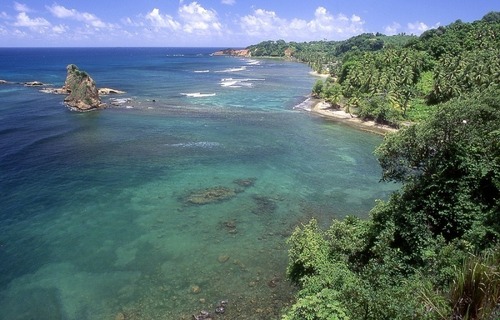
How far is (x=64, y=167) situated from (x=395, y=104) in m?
66.5

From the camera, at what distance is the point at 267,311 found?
26078 mm

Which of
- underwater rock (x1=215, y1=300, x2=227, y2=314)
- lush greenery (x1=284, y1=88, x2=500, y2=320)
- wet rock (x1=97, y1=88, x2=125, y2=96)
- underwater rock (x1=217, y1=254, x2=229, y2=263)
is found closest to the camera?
lush greenery (x1=284, y1=88, x2=500, y2=320)

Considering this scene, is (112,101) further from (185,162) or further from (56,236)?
(56,236)

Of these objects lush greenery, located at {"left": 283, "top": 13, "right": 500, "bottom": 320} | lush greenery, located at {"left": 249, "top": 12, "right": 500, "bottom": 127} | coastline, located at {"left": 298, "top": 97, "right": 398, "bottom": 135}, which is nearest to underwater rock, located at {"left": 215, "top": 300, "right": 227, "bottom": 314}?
lush greenery, located at {"left": 283, "top": 13, "right": 500, "bottom": 320}

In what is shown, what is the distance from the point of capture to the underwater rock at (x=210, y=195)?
43.6m

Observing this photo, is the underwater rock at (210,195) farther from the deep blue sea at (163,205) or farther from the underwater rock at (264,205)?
the underwater rock at (264,205)

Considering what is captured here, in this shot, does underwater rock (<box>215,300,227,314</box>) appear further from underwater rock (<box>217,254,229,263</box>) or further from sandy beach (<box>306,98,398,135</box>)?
sandy beach (<box>306,98,398,135</box>)

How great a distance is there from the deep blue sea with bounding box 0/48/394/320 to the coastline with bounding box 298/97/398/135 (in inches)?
147

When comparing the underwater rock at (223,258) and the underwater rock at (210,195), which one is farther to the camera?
the underwater rock at (210,195)

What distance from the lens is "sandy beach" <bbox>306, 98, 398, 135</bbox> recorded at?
249ft

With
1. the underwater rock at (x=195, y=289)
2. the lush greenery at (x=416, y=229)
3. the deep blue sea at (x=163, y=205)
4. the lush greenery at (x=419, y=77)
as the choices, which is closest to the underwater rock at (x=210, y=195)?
the deep blue sea at (x=163, y=205)

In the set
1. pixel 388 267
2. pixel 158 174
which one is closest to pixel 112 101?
pixel 158 174

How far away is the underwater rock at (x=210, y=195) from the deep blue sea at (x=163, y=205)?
133 mm

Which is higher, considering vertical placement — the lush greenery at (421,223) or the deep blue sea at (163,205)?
the lush greenery at (421,223)
